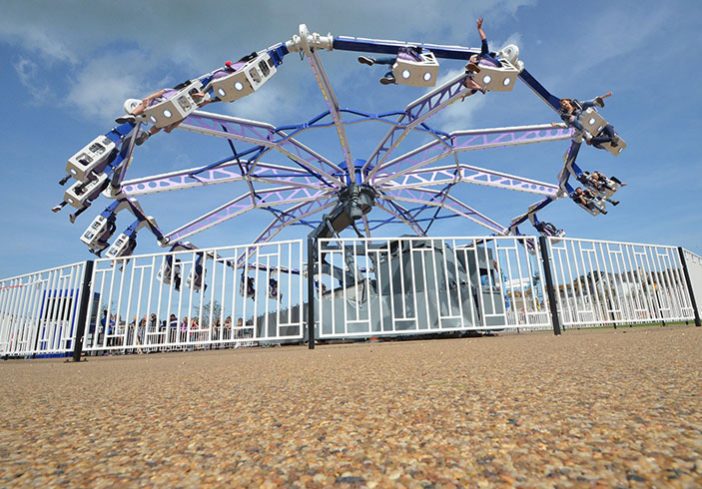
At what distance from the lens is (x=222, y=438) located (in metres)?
1.12

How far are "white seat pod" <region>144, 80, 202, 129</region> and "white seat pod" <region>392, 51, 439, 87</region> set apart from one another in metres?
4.31

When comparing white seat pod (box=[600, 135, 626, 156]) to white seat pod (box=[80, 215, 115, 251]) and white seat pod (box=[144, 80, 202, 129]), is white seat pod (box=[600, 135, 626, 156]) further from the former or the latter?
white seat pod (box=[80, 215, 115, 251])

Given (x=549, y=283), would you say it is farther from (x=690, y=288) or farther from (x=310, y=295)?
(x=310, y=295)

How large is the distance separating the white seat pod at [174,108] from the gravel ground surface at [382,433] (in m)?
6.95

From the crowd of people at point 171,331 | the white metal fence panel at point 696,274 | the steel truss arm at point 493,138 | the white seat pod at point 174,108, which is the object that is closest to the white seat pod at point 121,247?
the crowd of people at point 171,331

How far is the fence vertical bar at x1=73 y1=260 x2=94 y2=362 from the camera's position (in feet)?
16.9

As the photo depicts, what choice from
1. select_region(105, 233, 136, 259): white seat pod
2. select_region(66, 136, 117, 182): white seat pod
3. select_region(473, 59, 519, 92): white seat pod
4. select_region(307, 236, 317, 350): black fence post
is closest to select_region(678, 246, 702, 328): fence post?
select_region(473, 59, 519, 92): white seat pod

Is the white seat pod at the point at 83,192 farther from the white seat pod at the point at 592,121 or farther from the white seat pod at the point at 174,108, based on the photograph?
the white seat pod at the point at 592,121

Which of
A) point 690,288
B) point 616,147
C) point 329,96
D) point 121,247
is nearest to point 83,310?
point 329,96

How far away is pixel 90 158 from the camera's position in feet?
26.7

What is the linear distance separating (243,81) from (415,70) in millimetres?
3646

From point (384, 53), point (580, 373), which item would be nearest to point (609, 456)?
point (580, 373)

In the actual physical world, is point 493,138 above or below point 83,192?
above

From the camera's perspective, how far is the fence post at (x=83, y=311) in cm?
515
